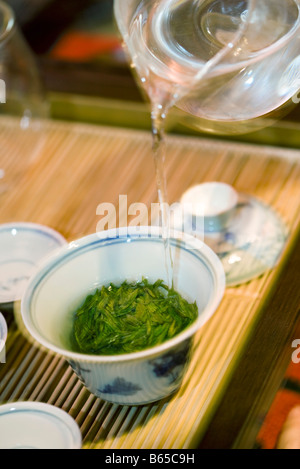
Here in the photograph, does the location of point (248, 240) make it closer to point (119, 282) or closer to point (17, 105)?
point (119, 282)

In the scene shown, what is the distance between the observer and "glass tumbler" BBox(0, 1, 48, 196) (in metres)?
1.42

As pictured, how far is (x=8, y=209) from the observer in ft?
4.54

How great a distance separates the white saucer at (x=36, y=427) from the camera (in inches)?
35.9

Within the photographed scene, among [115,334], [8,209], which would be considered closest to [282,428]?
[115,334]

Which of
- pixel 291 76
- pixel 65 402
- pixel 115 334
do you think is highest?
pixel 291 76

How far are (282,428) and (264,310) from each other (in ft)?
0.70

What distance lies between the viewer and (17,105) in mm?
1552

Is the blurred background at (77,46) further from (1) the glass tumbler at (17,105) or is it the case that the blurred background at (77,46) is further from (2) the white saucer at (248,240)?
(2) the white saucer at (248,240)

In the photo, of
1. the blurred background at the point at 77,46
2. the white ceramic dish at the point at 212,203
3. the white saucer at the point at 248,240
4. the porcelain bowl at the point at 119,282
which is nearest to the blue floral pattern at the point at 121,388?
the porcelain bowl at the point at 119,282

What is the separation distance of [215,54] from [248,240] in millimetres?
363

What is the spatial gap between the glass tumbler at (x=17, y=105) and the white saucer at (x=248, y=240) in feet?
1.50

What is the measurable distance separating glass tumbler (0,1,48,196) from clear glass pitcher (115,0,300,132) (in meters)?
0.41

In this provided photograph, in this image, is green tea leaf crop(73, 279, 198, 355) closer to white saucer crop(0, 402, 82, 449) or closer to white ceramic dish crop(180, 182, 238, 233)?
white saucer crop(0, 402, 82, 449)
